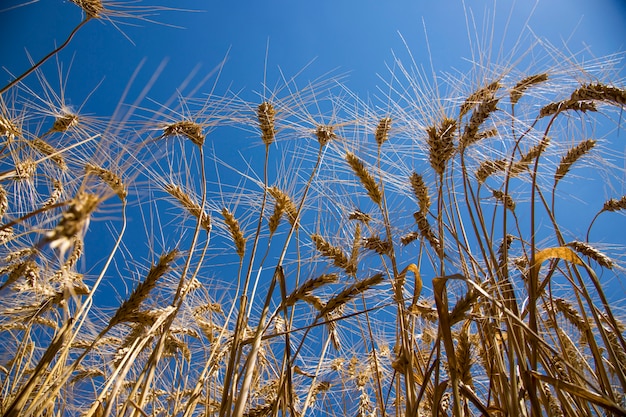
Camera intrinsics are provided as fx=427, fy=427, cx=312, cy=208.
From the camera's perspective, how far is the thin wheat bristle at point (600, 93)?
142 centimetres

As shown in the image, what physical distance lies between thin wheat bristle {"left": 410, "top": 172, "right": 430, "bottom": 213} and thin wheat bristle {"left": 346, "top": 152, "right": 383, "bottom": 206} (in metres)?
0.16

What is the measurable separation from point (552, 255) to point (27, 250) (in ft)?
7.14

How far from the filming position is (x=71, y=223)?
51cm

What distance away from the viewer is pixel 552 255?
1.24 metres

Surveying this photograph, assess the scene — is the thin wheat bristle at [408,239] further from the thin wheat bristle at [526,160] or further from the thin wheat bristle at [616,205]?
the thin wheat bristle at [616,205]

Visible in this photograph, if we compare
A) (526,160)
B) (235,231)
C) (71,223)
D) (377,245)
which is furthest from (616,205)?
(71,223)

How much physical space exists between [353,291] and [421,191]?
0.57m

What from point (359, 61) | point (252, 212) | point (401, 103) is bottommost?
point (252, 212)

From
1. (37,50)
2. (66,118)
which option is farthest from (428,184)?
(37,50)

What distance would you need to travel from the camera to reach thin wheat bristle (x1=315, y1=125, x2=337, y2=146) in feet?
7.12

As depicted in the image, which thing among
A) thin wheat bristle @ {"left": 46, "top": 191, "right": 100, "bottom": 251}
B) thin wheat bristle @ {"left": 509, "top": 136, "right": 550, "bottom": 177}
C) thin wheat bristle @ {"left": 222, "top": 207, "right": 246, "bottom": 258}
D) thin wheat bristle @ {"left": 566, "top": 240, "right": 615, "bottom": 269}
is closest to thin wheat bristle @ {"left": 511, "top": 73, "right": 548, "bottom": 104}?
thin wheat bristle @ {"left": 509, "top": 136, "right": 550, "bottom": 177}

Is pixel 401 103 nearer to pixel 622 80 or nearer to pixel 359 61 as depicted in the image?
pixel 622 80

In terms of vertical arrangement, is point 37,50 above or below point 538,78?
above

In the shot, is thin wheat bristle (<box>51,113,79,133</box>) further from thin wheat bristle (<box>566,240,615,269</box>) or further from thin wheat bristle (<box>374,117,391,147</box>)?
thin wheat bristle (<box>566,240,615,269</box>)
